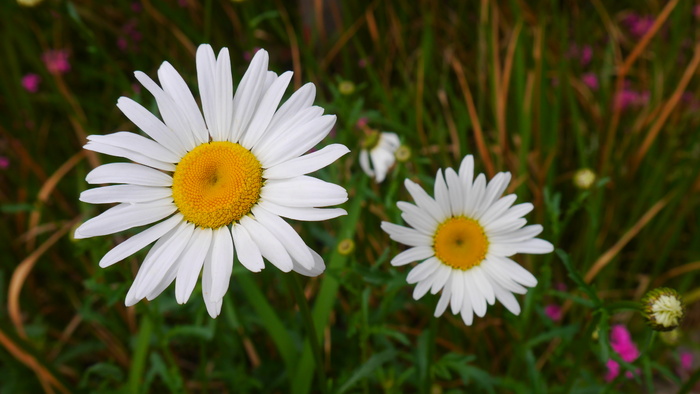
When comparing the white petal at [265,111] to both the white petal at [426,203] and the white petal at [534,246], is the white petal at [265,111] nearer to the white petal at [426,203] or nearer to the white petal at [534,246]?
the white petal at [426,203]

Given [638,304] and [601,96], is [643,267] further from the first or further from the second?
[638,304]

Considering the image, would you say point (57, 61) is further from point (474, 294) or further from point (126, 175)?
point (474, 294)

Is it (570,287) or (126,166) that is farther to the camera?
(570,287)

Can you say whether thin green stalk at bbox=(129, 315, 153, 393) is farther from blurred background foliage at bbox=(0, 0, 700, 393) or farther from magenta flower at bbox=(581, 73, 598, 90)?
magenta flower at bbox=(581, 73, 598, 90)

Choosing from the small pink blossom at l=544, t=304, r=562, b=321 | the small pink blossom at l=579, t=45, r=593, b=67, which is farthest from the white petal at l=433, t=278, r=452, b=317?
the small pink blossom at l=579, t=45, r=593, b=67

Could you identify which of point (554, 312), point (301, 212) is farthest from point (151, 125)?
point (554, 312)

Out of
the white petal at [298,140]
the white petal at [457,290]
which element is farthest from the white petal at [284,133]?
the white petal at [457,290]

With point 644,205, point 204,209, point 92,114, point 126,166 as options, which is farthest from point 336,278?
point 92,114
